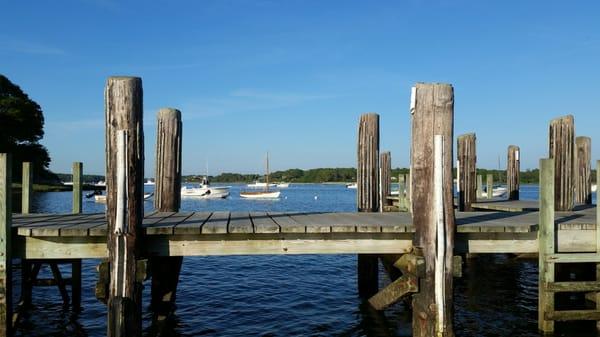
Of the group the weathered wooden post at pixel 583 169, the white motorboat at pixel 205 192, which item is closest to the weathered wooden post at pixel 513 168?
the weathered wooden post at pixel 583 169

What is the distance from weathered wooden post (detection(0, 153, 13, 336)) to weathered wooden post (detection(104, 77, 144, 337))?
1412 millimetres

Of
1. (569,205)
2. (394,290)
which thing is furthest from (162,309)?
(569,205)

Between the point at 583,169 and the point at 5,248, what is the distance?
14195 millimetres

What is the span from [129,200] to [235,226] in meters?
1.39

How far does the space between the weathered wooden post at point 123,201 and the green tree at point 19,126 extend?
5067 cm

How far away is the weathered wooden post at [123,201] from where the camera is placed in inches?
227

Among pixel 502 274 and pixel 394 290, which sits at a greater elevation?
pixel 394 290

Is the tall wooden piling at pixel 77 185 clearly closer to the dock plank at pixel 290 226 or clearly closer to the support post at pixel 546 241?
the dock plank at pixel 290 226

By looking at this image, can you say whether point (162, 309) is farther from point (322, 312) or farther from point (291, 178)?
point (291, 178)

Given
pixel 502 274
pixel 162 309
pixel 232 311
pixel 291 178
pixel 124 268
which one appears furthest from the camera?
pixel 291 178

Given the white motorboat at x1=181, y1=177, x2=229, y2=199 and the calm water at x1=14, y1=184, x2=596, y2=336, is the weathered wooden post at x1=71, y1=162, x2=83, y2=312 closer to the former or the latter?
the calm water at x1=14, y1=184, x2=596, y2=336

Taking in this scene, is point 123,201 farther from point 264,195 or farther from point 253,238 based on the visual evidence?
point 264,195

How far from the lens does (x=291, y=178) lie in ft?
653

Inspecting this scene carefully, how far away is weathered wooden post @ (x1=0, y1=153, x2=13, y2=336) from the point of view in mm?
6016
